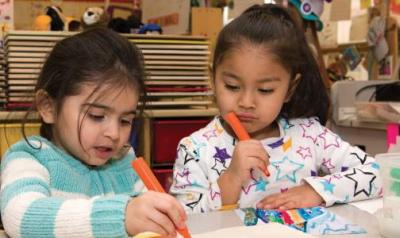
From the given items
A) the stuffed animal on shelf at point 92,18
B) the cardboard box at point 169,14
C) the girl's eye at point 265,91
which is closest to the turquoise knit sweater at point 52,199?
the girl's eye at point 265,91

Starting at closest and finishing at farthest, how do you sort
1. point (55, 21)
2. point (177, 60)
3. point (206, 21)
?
point (177, 60) → point (55, 21) → point (206, 21)

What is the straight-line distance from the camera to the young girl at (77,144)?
0.53 meters

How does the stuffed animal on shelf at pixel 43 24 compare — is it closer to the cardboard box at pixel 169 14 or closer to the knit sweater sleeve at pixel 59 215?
the cardboard box at pixel 169 14

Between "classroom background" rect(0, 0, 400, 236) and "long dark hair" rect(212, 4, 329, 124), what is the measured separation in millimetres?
238

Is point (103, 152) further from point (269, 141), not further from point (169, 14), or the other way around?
point (169, 14)

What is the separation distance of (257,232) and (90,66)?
326mm

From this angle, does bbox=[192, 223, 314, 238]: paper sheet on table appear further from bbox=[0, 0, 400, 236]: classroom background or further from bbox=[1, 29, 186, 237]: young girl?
bbox=[0, 0, 400, 236]: classroom background

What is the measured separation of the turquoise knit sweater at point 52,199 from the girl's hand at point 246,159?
221 mm

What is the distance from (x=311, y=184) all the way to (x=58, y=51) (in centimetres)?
45

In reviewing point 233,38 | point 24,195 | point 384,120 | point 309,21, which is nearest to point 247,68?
point 233,38

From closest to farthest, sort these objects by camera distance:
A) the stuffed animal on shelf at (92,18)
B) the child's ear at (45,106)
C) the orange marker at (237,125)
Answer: the child's ear at (45,106), the orange marker at (237,125), the stuffed animal on shelf at (92,18)

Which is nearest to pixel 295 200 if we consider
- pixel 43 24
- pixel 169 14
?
pixel 43 24

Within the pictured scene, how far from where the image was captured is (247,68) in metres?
0.85

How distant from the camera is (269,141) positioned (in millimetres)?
977
